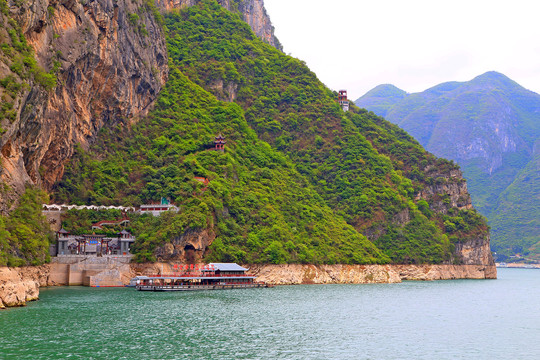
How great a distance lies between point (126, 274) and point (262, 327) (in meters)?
45.8

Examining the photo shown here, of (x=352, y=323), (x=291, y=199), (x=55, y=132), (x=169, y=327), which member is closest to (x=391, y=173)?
(x=291, y=199)

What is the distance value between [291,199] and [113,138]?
1464 inches

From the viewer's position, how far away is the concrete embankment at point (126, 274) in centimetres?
6106

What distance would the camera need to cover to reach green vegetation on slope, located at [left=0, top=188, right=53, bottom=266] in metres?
67.1

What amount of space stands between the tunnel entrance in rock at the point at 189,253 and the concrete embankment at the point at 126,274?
3676 mm

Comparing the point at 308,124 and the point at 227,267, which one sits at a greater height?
the point at 308,124

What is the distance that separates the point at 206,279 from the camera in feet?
316

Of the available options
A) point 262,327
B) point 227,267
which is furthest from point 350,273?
point 262,327

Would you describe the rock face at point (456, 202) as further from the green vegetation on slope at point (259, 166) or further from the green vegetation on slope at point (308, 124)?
the green vegetation on slope at point (308, 124)

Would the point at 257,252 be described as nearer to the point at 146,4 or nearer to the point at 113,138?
the point at 113,138

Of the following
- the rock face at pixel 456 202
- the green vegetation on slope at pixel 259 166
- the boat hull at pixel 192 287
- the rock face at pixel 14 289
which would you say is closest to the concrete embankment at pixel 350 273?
the green vegetation on slope at pixel 259 166

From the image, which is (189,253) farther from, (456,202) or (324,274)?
(456,202)

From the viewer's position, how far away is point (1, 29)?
7625 centimetres

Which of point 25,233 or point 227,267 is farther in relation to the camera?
point 227,267
